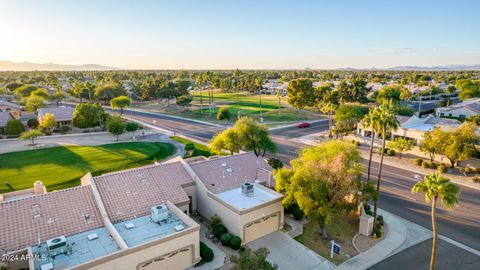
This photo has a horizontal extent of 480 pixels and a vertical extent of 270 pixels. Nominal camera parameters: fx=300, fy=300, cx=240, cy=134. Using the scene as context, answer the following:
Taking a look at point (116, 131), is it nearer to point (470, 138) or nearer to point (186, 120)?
point (186, 120)

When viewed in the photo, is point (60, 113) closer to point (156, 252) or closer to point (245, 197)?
point (245, 197)

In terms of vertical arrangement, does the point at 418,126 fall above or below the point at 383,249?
above

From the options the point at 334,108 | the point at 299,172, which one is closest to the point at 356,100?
the point at 334,108

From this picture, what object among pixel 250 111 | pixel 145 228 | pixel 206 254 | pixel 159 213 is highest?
pixel 159 213

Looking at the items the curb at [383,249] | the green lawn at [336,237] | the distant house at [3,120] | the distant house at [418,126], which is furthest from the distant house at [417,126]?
the distant house at [3,120]

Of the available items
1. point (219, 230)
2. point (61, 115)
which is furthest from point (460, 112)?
point (61, 115)

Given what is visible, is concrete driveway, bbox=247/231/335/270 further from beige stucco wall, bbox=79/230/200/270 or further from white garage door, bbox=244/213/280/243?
beige stucco wall, bbox=79/230/200/270

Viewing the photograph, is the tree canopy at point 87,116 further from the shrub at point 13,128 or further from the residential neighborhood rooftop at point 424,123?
the residential neighborhood rooftop at point 424,123
